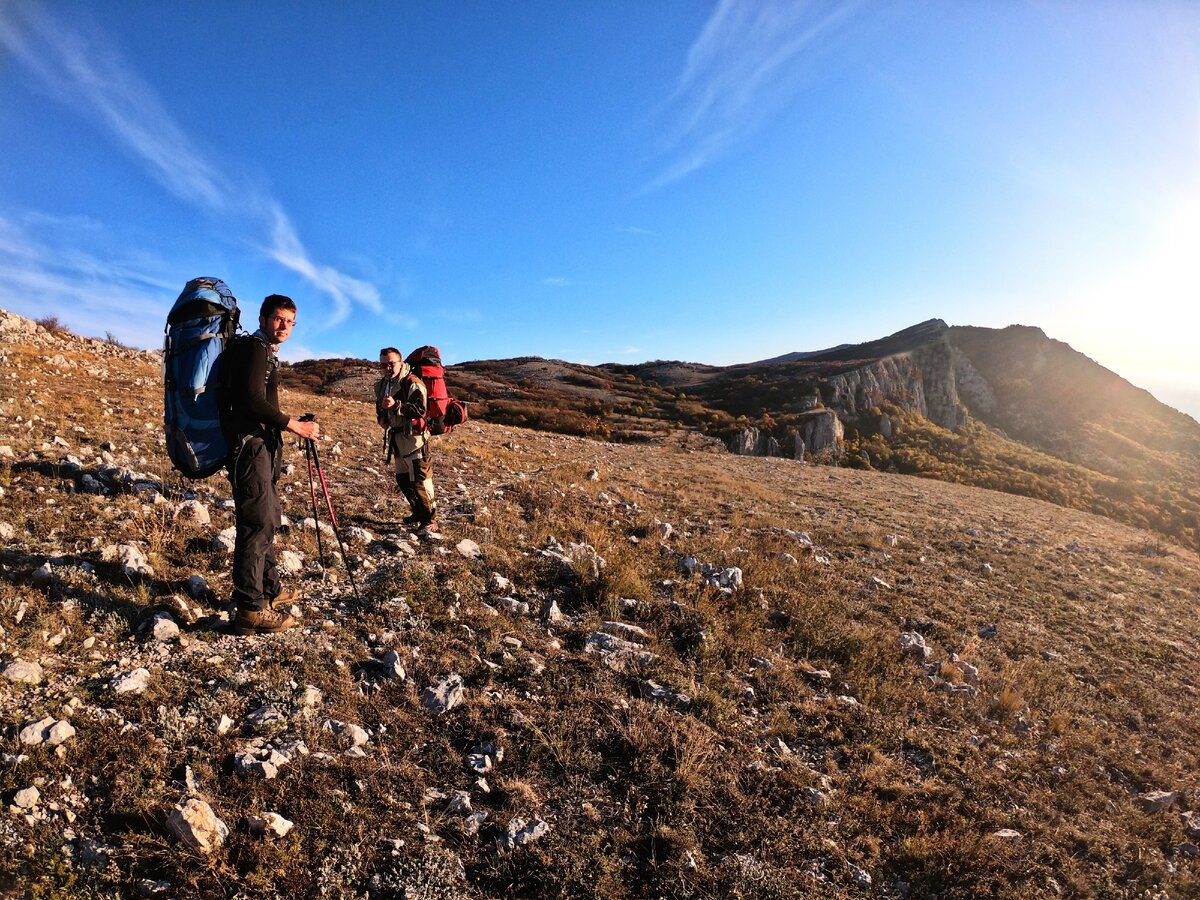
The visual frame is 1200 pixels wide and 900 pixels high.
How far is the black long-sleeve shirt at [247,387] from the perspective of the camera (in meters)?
4.51

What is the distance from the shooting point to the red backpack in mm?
7750

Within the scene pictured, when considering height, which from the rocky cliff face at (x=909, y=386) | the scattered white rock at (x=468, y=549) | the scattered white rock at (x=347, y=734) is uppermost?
the rocky cliff face at (x=909, y=386)

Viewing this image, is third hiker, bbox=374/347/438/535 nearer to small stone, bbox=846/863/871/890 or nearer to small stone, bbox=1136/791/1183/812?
small stone, bbox=846/863/871/890

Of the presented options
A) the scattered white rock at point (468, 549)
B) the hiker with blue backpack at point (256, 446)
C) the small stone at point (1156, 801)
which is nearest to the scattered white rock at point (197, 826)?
the hiker with blue backpack at point (256, 446)

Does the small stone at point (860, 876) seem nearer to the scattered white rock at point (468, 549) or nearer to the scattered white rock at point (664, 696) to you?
the scattered white rock at point (664, 696)

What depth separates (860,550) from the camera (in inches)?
430

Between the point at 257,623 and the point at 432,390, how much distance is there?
3.90m

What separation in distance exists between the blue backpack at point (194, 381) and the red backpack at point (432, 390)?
323 cm

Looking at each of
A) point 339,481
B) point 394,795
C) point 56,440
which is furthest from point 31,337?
point 394,795

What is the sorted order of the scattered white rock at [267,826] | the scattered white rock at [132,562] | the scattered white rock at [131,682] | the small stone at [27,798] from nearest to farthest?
1. the small stone at [27,798]
2. the scattered white rock at [267,826]
3. the scattered white rock at [131,682]
4. the scattered white rock at [132,562]

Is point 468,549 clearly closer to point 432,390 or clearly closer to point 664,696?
point 432,390

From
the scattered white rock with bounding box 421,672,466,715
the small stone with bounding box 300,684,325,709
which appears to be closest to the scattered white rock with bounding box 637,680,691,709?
the scattered white rock with bounding box 421,672,466,715

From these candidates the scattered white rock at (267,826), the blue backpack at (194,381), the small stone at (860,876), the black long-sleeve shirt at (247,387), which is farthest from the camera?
the black long-sleeve shirt at (247,387)

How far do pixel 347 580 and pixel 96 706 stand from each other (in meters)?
2.57
